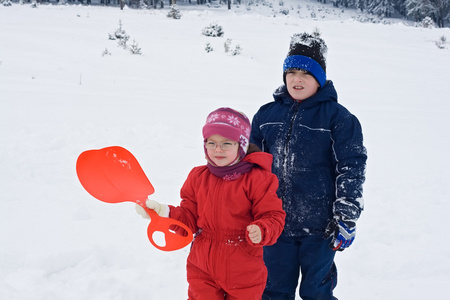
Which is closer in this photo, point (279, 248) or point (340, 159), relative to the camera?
point (340, 159)

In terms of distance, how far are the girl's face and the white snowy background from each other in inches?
52.6

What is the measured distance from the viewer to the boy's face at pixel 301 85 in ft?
7.13

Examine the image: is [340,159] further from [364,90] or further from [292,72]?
[364,90]

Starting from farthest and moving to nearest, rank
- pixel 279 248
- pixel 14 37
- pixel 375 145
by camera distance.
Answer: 1. pixel 14 37
2. pixel 375 145
3. pixel 279 248

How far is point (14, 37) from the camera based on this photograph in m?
11.2

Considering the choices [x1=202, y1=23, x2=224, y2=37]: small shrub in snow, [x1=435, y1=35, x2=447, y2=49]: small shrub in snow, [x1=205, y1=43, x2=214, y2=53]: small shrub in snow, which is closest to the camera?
[x1=205, y1=43, x2=214, y2=53]: small shrub in snow

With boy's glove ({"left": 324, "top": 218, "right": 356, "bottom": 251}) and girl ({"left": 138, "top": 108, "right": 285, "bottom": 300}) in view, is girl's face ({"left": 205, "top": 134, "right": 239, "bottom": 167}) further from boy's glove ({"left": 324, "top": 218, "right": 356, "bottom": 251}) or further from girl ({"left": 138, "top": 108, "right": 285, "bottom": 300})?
boy's glove ({"left": 324, "top": 218, "right": 356, "bottom": 251})

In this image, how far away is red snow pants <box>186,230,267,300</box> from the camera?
1.81 meters

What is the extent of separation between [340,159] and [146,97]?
6.24 meters

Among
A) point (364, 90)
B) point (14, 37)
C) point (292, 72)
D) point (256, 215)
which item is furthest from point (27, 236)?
point (14, 37)

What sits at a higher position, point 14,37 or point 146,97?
point 14,37

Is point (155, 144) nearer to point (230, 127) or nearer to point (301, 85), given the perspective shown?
point (301, 85)

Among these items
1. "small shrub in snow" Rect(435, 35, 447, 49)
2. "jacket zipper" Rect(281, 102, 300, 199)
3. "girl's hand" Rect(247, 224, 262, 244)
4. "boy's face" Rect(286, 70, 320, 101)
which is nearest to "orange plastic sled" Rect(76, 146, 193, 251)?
"girl's hand" Rect(247, 224, 262, 244)

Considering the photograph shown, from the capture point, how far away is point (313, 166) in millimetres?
2176
